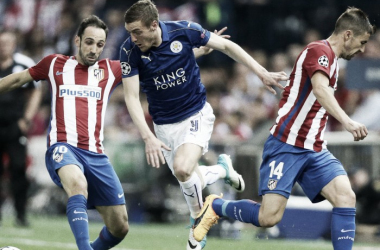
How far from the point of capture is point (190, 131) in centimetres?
906

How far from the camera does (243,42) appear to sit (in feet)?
61.7

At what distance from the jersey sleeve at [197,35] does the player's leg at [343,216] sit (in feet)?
6.45

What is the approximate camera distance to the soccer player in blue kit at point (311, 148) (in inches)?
314

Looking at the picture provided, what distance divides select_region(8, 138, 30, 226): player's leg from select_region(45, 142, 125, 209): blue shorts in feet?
15.2

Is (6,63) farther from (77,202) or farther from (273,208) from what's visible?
(273,208)

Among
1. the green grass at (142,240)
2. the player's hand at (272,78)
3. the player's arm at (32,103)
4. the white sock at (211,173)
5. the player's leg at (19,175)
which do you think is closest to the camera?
the player's hand at (272,78)

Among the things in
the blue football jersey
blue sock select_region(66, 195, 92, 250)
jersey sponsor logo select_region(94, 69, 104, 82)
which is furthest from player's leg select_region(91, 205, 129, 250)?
jersey sponsor logo select_region(94, 69, 104, 82)

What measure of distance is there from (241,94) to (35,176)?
4331 mm

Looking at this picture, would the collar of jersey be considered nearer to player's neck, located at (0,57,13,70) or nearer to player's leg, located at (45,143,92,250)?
player's leg, located at (45,143,92,250)

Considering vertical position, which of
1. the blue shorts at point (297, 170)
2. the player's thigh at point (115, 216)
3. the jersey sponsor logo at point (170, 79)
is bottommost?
the player's thigh at point (115, 216)

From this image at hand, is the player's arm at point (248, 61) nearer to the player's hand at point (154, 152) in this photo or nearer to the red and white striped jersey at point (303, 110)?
the red and white striped jersey at point (303, 110)

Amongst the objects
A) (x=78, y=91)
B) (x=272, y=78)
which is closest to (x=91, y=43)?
(x=78, y=91)

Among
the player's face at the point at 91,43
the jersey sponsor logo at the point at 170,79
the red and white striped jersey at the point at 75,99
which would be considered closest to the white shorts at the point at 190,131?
the jersey sponsor logo at the point at 170,79

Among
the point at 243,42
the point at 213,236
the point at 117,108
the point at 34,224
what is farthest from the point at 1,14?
the point at 213,236
